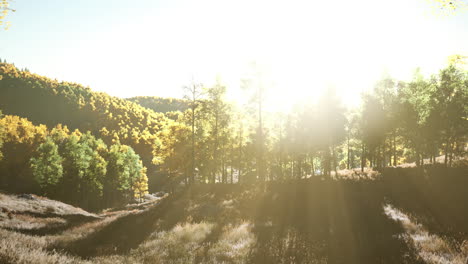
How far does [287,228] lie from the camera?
13.2 m

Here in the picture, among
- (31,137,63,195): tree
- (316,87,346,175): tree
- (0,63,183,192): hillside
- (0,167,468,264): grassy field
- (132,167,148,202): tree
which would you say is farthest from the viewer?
(0,63,183,192): hillside

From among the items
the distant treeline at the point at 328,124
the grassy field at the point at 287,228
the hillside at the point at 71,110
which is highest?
the hillside at the point at 71,110

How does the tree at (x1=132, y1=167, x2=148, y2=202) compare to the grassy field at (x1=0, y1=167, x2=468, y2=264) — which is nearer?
the grassy field at (x1=0, y1=167, x2=468, y2=264)

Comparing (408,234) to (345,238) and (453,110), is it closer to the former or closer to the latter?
(345,238)

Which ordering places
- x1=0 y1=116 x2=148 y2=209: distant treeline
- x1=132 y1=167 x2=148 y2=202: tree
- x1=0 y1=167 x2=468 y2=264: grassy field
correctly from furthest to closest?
x1=132 y1=167 x2=148 y2=202: tree
x1=0 y1=116 x2=148 y2=209: distant treeline
x1=0 y1=167 x2=468 y2=264: grassy field

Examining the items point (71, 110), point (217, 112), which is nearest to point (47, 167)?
point (217, 112)

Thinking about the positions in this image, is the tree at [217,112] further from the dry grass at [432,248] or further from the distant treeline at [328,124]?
the dry grass at [432,248]

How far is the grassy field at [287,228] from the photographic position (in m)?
9.10

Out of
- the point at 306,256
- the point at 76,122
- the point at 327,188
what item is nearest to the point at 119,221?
the point at 306,256

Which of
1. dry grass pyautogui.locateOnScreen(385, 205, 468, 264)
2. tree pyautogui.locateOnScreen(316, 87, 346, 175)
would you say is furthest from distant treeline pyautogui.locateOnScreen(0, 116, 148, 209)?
dry grass pyautogui.locateOnScreen(385, 205, 468, 264)

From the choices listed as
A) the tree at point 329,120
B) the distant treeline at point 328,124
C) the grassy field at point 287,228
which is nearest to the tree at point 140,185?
the distant treeline at point 328,124

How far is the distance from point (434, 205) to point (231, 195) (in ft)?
50.2

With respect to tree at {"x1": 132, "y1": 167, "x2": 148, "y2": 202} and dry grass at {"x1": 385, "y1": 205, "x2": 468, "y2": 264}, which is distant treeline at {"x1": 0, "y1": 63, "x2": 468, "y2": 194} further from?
tree at {"x1": 132, "y1": 167, "x2": 148, "y2": 202}

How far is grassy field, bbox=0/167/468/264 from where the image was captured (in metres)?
9.10
